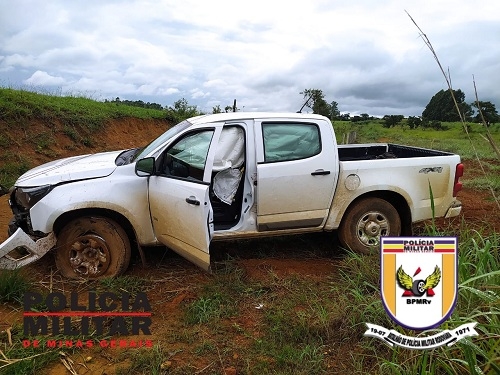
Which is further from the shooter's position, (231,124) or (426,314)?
(231,124)

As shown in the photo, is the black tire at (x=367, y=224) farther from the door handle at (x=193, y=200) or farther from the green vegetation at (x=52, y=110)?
the green vegetation at (x=52, y=110)

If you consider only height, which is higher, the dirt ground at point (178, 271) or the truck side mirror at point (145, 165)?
the truck side mirror at point (145, 165)

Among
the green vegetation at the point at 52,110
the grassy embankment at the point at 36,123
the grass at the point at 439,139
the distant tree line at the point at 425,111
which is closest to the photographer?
the distant tree line at the point at 425,111

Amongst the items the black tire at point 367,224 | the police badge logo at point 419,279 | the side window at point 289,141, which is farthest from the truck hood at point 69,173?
the police badge logo at point 419,279

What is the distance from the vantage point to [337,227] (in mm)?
4625

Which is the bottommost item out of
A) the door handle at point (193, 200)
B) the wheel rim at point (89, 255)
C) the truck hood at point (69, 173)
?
the wheel rim at point (89, 255)

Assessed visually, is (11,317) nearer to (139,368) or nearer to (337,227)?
(139,368)

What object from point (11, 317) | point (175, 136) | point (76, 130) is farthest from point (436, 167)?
point (76, 130)

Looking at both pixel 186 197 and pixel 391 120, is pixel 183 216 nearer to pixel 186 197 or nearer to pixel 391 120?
pixel 186 197

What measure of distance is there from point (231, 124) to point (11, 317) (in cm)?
275

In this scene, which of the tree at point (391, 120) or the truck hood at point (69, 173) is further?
the tree at point (391, 120)

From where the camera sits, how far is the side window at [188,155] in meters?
4.15

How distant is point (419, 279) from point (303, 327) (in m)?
1.37

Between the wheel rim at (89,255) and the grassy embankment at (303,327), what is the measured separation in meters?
0.23
